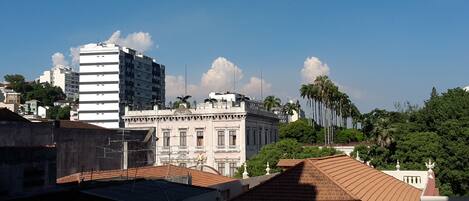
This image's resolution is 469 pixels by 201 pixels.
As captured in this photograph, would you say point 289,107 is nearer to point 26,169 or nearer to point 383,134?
point 383,134


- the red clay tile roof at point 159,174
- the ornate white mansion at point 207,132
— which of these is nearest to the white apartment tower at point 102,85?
the ornate white mansion at point 207,132

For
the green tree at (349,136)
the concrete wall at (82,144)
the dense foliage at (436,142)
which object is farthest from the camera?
the green tree at (349,136)

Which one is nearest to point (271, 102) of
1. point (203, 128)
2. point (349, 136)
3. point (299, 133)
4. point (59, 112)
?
point (299, 133)

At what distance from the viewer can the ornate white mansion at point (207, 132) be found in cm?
5822

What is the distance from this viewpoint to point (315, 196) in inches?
725

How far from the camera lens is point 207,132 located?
2336 inches

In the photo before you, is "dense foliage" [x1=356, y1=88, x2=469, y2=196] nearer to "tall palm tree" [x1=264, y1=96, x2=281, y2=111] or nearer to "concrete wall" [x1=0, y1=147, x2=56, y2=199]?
"concrete wall" [x1=0, y1=147, x2=56, y2=199]

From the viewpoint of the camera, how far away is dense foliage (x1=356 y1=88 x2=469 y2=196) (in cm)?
4606

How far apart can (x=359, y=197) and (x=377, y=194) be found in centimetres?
259

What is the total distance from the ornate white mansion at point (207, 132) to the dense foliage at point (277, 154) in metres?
6.94

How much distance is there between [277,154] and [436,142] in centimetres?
1419

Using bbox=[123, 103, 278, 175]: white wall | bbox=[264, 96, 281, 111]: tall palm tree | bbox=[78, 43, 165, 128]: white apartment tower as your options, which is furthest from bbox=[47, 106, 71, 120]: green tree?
bbox=[123, 103, 278, 175]: white wall

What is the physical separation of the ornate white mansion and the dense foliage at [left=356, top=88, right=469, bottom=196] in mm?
12177

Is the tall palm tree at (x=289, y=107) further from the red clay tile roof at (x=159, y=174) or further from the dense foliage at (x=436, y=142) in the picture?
the red clay tile roof at (x=159, y=174)
